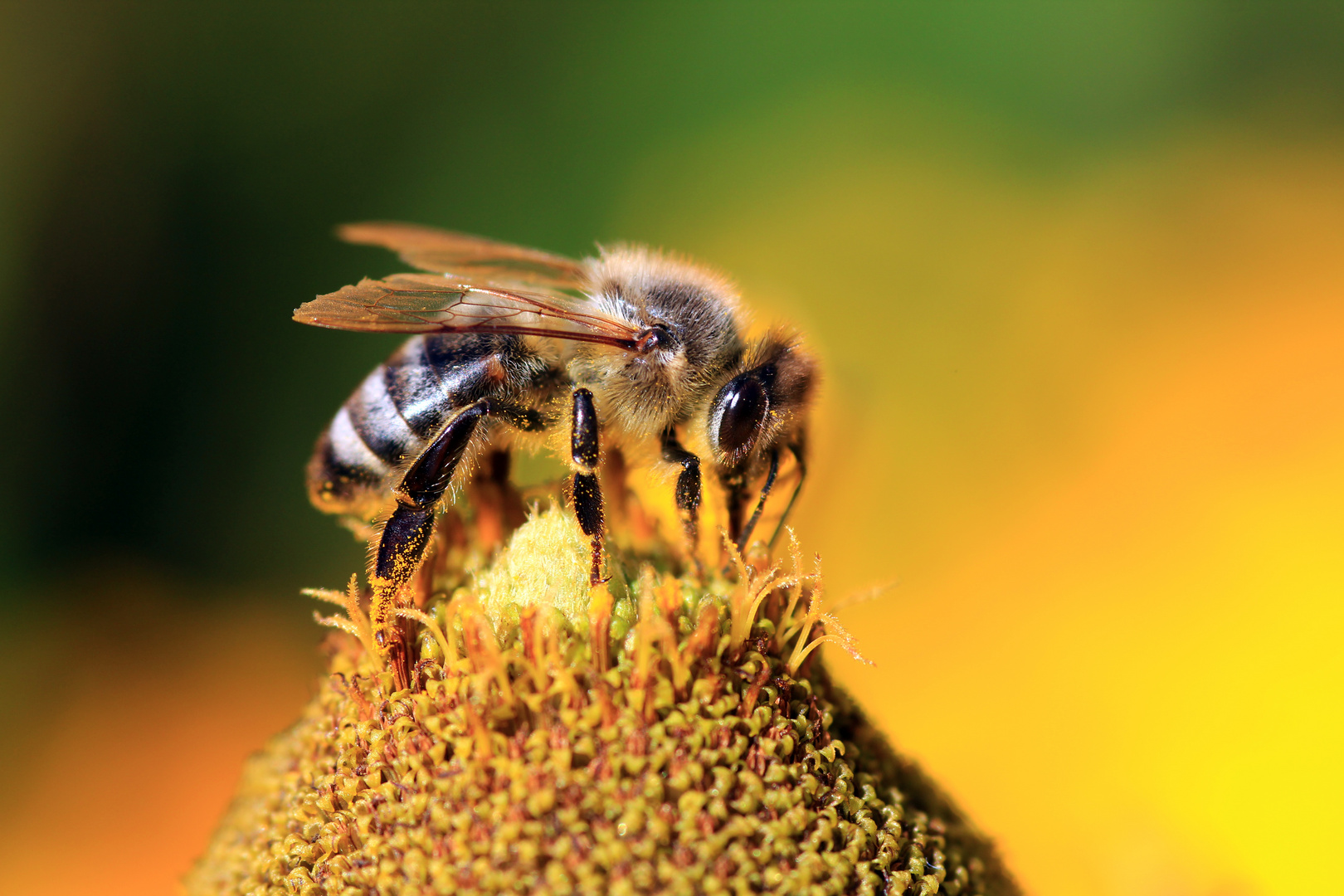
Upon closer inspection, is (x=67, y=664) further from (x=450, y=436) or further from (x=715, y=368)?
(x=715, y=368)

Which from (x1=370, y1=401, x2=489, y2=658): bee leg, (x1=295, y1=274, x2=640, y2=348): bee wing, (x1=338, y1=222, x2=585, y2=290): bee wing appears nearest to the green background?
(x1=338, y1=222, x2=585, y2=290): bee wing

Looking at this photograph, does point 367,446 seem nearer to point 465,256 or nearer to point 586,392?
point 586,392

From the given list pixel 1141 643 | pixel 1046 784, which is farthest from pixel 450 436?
pixel 1141 643

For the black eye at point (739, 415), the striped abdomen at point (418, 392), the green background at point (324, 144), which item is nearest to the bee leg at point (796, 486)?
the black eye at point (739, 415)

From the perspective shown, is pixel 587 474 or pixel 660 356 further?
pixel 660 356

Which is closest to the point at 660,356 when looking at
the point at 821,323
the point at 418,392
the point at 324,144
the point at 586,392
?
the point at 586,392

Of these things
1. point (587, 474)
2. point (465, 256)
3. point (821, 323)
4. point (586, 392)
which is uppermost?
point (821, 323)

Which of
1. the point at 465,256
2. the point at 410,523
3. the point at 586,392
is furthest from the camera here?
the point at 465,256

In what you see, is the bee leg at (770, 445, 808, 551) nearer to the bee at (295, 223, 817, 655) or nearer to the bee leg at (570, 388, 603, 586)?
the bee at (295, 223, 817, 655)
